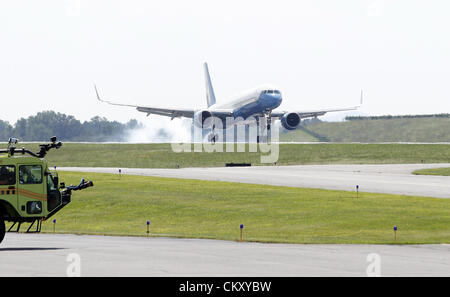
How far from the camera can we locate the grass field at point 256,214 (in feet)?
116

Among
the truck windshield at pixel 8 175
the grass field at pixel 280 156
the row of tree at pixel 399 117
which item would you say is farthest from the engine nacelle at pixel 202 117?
the row of tree at pixel 399 117

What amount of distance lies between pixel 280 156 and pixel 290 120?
403 inches

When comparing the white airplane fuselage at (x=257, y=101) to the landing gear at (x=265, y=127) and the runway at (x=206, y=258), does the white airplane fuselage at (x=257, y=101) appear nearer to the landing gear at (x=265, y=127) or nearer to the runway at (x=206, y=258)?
the landing gear at (x=265, y=127)

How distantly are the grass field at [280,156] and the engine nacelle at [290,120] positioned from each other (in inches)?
213

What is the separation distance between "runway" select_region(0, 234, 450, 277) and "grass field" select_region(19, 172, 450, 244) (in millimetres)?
4170

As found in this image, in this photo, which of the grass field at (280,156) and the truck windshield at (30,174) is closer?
the truck windshield at (30,174)

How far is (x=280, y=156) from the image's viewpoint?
106500 mm

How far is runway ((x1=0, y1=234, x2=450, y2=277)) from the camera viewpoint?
20.1m

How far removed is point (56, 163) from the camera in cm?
10944

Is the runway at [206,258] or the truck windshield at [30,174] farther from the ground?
the truck windshield at [30,174]

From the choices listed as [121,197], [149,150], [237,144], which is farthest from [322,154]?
[121,197]

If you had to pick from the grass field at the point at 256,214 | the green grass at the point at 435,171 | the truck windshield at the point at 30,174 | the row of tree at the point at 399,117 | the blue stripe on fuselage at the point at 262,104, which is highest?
the blue stripe on fuselage at the point at 262,104

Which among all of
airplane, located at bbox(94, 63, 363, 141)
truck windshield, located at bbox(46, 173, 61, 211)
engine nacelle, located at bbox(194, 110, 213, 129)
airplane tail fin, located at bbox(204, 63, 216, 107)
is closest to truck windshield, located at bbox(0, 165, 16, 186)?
truck windshield, located at bbox(46, 173, 61, 211)

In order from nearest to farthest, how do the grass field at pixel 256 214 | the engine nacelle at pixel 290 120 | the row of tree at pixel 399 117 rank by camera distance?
the grass field at pixel 256 214, the engine nacelle at pixel 290 120, the row of tree at pixel 399 117
